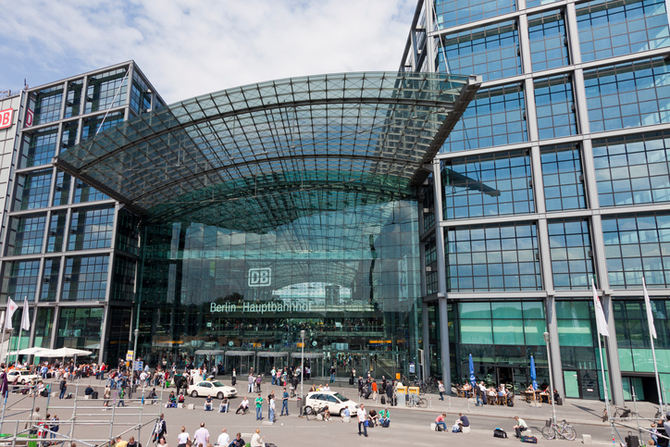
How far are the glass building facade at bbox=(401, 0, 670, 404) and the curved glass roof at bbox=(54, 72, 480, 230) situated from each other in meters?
5.45

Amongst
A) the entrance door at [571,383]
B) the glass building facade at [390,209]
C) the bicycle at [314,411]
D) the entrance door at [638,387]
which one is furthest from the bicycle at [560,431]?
the entrance door at [638,387]

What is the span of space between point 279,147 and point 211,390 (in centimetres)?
2287

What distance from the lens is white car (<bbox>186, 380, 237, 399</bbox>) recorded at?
31000 mm

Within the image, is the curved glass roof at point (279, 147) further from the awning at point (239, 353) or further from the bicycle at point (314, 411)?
the bicycle at point (314, 411)

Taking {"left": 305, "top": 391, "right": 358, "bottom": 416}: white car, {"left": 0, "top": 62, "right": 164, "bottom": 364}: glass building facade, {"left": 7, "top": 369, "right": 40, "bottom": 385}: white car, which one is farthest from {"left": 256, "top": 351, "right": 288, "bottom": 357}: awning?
{"left": 7, "top": 369, "right": 40, "bottom": 385}: white car

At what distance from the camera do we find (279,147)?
139 ft

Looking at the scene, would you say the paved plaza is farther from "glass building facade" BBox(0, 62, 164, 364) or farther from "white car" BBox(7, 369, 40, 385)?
"glass building facade" BBox(0, 62, 164, 364)

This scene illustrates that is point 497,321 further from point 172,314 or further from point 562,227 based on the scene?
point 172,314

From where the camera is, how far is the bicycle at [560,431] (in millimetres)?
20269

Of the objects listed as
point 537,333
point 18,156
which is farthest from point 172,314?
point 537,333

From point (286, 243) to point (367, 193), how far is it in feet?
32.9

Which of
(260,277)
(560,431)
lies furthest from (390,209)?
(560,431)

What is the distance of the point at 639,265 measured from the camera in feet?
103

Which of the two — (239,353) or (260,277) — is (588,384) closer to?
(260,277)
